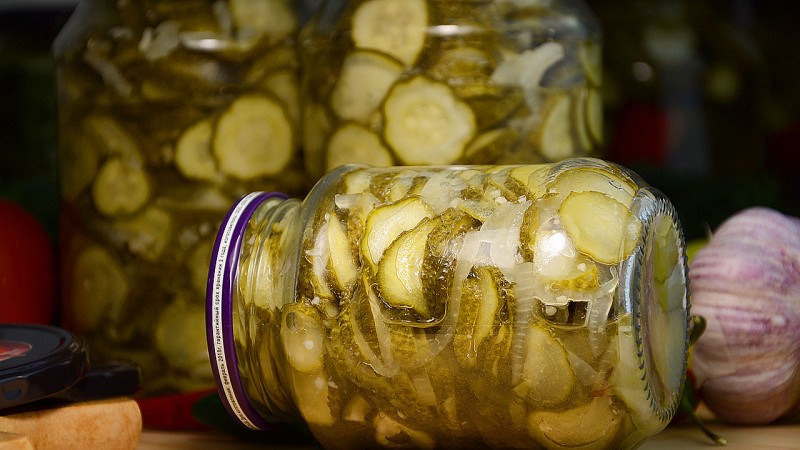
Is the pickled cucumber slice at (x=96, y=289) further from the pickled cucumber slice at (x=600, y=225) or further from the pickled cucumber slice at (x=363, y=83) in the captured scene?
the pickled cucumber slice at (x=600, y=225)

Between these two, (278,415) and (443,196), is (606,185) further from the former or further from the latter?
(278,415)

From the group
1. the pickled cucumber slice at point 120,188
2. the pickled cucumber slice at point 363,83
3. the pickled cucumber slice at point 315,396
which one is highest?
the pickled cucumber slice at point 363,83

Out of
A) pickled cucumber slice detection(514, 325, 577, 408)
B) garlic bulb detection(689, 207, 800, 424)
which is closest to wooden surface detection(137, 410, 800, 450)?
garlic bulb detection(689, 207, 800, 424)

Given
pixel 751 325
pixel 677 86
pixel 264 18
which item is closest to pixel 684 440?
pixel 751 325

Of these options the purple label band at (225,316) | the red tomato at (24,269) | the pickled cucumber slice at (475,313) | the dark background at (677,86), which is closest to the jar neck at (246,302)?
the purple label band at (225,316)

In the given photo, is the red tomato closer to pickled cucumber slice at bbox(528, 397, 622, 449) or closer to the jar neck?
the jar neck
